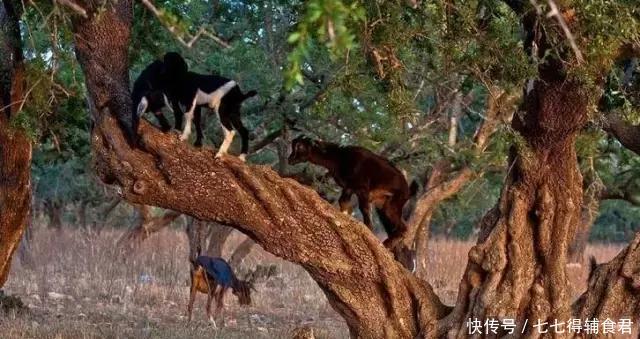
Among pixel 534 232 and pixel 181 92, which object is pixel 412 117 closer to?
pixel 534 232

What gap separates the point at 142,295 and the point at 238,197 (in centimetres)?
641

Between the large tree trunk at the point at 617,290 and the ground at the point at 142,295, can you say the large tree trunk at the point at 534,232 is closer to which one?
the large tree trunk at the point at 617,290

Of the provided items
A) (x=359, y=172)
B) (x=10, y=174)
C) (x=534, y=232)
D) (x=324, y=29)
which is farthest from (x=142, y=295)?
(x=324, y=29)

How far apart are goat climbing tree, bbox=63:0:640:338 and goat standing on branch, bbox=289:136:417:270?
1.79m

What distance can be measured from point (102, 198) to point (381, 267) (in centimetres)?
2076

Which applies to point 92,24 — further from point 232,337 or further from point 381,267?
point 232,337

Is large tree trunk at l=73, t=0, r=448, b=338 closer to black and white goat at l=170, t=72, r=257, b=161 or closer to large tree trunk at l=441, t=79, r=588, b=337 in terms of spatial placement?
black and white goat at l=170, t=72, r=257, b=161

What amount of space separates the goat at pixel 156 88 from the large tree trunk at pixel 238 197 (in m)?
0.14

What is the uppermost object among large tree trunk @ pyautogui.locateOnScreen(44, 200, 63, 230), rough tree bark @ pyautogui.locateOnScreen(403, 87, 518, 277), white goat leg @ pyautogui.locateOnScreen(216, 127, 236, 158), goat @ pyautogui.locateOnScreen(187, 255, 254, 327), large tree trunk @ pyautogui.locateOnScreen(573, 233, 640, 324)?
large tree trunk @ pyautogui.locateOnScreen(44, 200, 63, 230)

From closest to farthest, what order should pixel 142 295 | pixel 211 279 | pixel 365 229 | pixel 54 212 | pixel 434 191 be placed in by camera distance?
pixel 365 229 < pixel 211 279 < pixel 142 295 < pixel 434 191 < pixel 54 212

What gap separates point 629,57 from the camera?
Result: 7.73 meters

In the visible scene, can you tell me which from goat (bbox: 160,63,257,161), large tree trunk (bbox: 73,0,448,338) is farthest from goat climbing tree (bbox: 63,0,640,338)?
goat (bbox: 160,63,257,161)

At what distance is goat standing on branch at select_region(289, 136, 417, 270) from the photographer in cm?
996

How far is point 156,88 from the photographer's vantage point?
749cm
